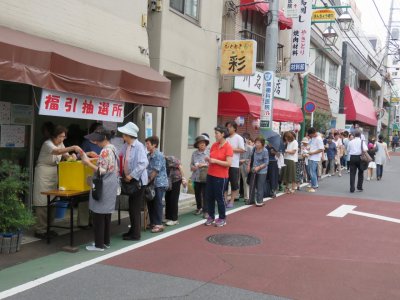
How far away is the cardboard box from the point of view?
260 inches

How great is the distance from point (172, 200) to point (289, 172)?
5.57 meters

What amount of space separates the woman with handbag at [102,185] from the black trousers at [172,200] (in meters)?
1.90

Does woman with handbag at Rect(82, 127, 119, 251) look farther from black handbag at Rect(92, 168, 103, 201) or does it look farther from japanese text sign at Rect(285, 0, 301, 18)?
japanese text sign at Rect(285, 0, 301, 18)

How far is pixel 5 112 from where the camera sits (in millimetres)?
7430

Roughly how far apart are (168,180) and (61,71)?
8.38ft

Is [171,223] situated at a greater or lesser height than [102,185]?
lesser

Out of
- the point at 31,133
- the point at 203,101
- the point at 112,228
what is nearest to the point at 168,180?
the point at 112,228

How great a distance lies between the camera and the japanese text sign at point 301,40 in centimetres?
1911

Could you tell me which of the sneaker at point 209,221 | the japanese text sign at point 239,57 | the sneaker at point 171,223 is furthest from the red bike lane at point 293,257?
the japanese text sign at point 239,57

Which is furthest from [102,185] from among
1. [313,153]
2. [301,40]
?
[301,40]

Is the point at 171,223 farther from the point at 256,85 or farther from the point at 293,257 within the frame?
the point at 256,85

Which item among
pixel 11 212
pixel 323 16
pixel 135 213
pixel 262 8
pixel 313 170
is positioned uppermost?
pixel 323 16

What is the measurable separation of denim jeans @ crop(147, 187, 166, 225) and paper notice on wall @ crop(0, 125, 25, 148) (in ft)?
7.92

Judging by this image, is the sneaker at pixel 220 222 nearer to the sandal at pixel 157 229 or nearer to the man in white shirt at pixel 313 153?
the sandal at pixel 157 229
